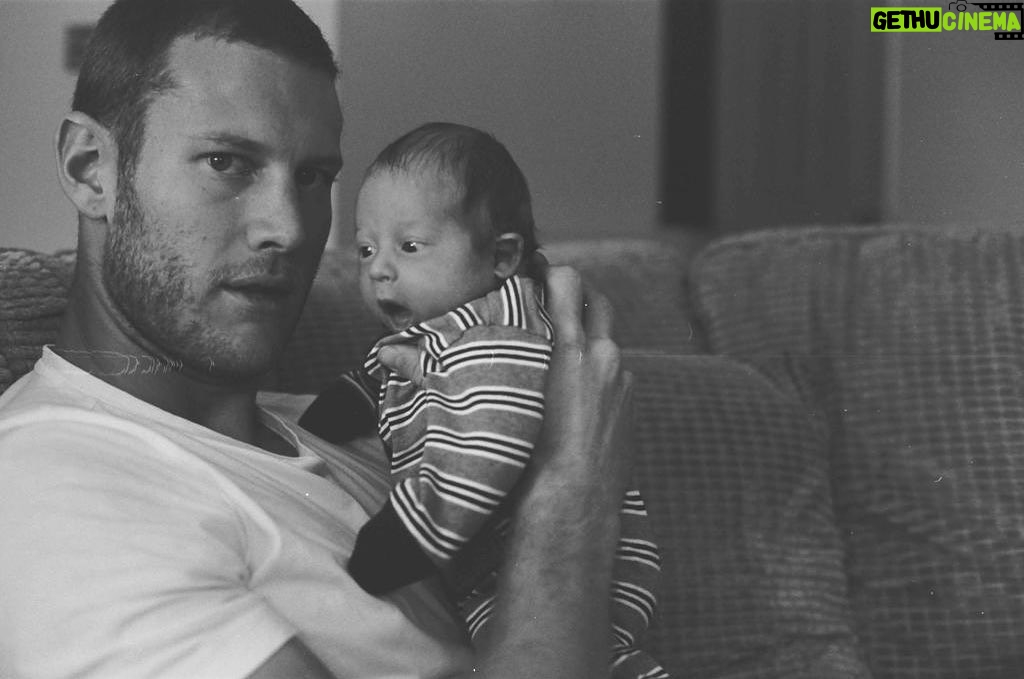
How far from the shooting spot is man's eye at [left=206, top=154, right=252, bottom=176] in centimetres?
104

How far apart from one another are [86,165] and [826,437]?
3.09ft

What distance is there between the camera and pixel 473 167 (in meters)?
1.06

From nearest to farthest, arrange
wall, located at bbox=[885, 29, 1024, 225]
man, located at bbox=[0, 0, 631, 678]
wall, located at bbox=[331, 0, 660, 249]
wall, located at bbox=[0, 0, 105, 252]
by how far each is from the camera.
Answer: man, located at bbox=[0, 0, 631, 678] → wall, located at bbox=[0, 0, 105, 252] → wall, located at bbox=[331, 0, 660, 249] → wall, located at bbox=[885, 29, 1024, 225]

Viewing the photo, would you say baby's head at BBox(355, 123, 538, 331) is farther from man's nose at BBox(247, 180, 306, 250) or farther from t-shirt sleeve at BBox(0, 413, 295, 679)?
t-shirt sleeve at BBox(0, 413, 295, 679)

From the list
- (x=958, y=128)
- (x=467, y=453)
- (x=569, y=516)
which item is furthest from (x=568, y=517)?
(x=958, y=128)

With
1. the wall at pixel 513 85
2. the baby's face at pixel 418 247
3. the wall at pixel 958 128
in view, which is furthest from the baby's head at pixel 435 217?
the wall at pixel 958 128

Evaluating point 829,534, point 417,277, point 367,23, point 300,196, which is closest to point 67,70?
point 300,196

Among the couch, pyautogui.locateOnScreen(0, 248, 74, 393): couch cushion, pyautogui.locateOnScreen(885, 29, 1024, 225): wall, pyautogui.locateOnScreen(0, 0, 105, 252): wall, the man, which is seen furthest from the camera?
pyautogui.locateOnScreen(885, 29, 1024, 225): wall

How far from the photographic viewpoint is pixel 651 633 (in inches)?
53.9

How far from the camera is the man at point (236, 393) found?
0.91 meters

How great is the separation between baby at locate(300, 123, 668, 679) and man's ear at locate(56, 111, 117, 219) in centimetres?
21

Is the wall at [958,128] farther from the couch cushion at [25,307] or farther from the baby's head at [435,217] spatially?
the couch cushion at [25,307]

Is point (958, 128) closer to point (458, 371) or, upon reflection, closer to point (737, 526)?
point (737, 526)

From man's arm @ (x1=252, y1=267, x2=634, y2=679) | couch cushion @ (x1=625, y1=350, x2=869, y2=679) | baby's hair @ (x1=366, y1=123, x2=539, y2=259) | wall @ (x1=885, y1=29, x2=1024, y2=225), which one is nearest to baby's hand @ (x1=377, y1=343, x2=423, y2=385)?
man's arm @ (x1=252, y1=267, x2=634, y2=679)
